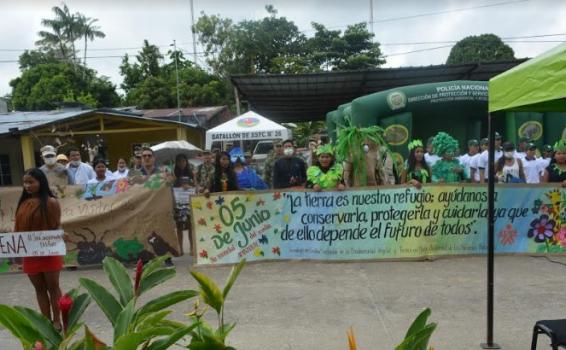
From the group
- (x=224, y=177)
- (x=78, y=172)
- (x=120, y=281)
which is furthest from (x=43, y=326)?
(x=78, y=172)

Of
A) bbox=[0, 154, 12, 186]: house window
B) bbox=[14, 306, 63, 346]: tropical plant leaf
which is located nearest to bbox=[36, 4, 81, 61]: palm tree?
bbox=[0, 154, 12, 186]: house window

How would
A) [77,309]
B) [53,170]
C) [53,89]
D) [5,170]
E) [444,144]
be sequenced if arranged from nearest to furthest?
[77,309]
[53,170]
[444,144]
[5,170]
[53,89]

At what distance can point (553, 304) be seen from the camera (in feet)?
16.6

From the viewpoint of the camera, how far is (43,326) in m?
1.52

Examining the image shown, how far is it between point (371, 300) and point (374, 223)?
1.70 meters

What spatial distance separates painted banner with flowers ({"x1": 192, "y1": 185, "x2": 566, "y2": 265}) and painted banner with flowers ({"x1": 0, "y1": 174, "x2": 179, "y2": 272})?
53cm

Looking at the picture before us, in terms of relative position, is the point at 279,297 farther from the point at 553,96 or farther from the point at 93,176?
the point at 93,176

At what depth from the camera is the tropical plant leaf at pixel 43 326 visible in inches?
58.7

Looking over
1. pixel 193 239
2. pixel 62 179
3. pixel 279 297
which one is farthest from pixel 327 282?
pixel 62 179

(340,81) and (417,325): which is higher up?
(340,81)

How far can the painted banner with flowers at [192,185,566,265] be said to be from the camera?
6.91 meters

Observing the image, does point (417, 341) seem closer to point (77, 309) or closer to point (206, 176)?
point (77, 309)

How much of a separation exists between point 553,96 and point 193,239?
198 inches

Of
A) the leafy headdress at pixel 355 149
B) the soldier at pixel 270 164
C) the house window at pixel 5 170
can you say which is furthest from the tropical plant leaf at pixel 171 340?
the house window at pixel 5 170
